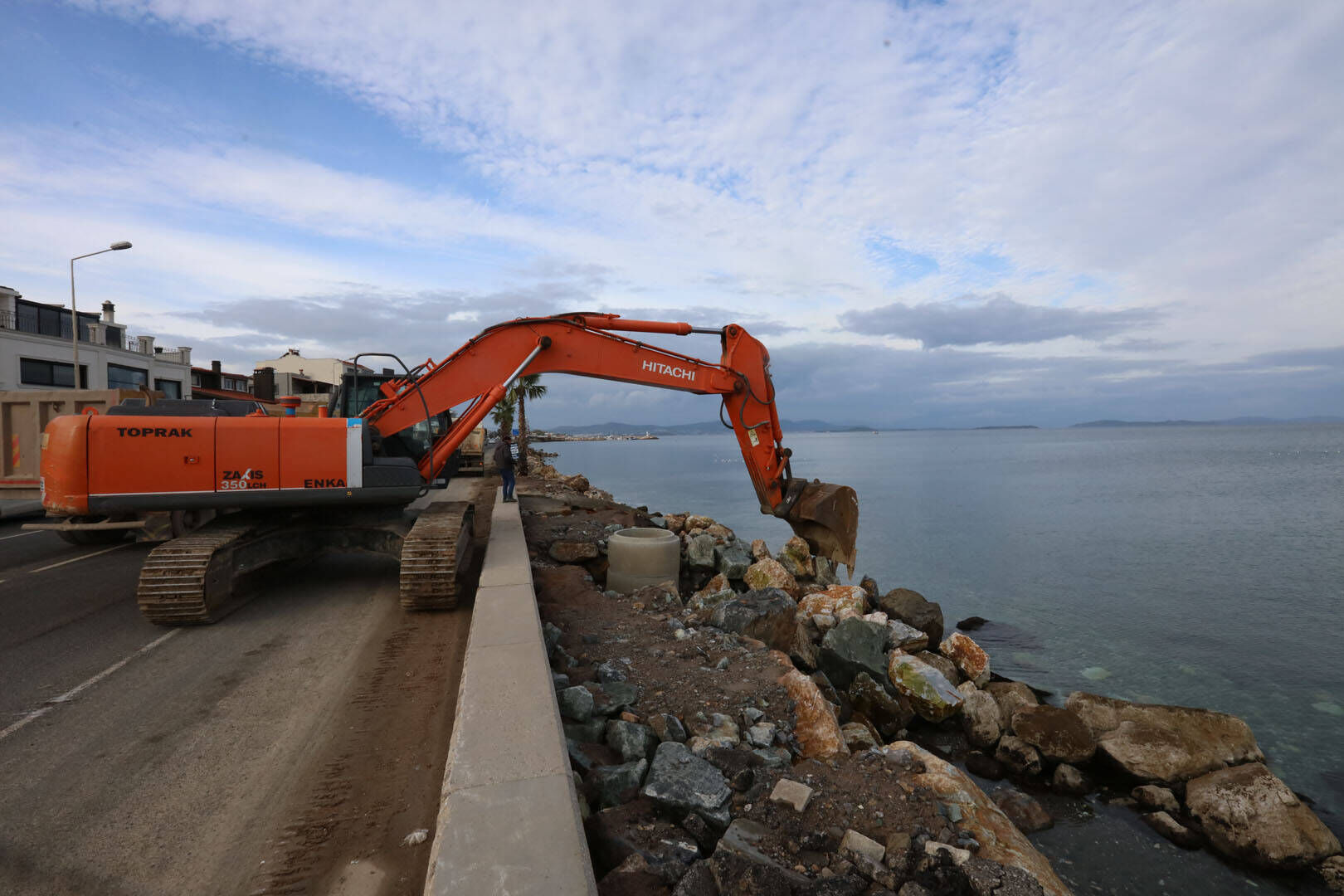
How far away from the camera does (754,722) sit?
18.5 ft

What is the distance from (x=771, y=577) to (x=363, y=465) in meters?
7.27

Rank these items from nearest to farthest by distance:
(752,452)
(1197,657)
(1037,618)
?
(752,452) < (1197,657) < (1037,618)

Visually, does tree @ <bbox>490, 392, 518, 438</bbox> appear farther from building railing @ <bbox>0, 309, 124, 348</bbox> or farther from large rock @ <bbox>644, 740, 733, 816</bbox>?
large rock @ <bbox>644, 740, 733, 816</bbox>

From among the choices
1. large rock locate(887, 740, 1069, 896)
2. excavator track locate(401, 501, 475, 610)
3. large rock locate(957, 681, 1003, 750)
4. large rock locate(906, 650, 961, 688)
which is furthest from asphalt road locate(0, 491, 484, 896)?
large rock locate(906, 650, 961, 688)

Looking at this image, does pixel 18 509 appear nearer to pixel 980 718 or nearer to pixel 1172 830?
pixel 980 718

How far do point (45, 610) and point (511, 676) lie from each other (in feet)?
24.1

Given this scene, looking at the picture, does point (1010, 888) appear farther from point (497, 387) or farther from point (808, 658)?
point (497, 387)

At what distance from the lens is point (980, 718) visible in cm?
823

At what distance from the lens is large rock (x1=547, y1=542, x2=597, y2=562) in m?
11.6

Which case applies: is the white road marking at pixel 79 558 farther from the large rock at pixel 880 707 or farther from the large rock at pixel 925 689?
the large rock at pixel 925 689

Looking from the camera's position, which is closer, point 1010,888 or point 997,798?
point 1010,888

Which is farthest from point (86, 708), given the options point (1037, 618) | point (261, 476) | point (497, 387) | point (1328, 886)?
point (1037, 618)

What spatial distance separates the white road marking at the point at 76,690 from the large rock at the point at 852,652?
26.5 feet

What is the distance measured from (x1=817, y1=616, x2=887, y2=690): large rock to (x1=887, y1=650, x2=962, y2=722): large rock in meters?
0.23
